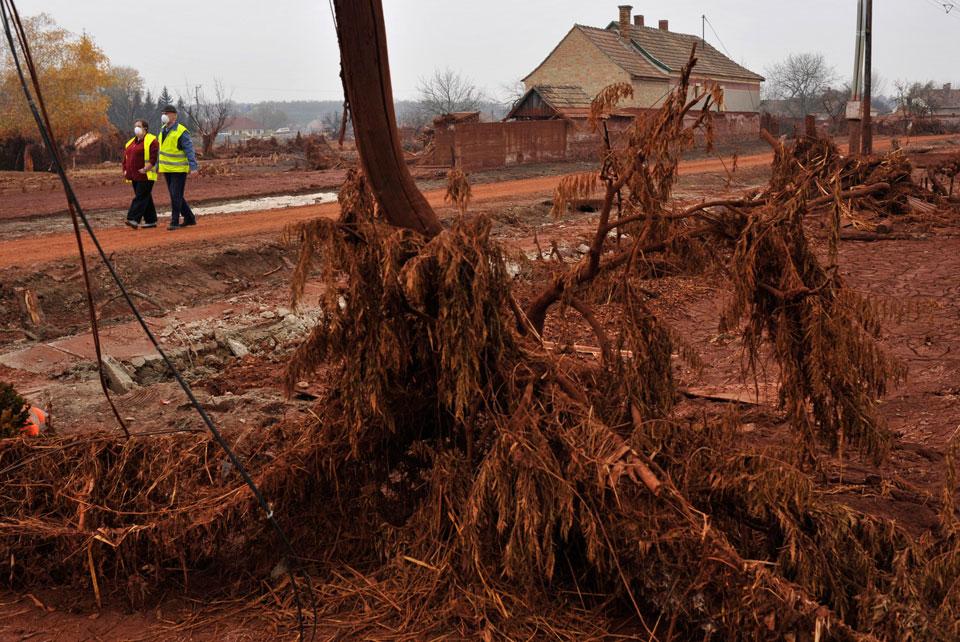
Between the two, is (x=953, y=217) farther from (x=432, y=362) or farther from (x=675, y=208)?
(x=432, y=362)

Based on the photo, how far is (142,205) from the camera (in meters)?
14.9

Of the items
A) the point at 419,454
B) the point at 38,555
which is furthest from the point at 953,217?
→ the point at 38,555

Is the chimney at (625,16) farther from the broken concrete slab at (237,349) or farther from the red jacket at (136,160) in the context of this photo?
the broken concrete slab at (237,349)

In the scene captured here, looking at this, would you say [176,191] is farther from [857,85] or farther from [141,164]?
[857,85]

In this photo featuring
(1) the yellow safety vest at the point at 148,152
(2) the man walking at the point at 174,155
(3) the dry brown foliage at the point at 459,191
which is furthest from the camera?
(2) the man walking at the point at 174,155

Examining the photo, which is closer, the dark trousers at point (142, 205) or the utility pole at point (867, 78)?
the dark trousers at point (142, 205)

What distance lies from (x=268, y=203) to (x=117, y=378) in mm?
12904

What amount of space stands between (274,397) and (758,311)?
13.2ft

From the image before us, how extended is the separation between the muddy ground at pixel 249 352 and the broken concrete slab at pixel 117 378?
0.13 metres

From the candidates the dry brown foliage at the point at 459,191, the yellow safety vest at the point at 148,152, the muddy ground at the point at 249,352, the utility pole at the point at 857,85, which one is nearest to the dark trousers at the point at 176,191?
the yellow safety vest at the point at 148,152

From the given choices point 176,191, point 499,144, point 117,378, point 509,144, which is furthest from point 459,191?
point 509,144

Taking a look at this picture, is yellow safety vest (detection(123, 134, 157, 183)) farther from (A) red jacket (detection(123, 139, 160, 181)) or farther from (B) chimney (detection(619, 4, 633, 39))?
(B) chimney (detection(619, 4, 633, 39))

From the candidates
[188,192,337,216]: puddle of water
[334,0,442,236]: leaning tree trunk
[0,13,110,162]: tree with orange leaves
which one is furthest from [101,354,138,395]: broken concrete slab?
[0,13,110,162]: tree with orange leaves

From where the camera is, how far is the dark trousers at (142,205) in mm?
14531
